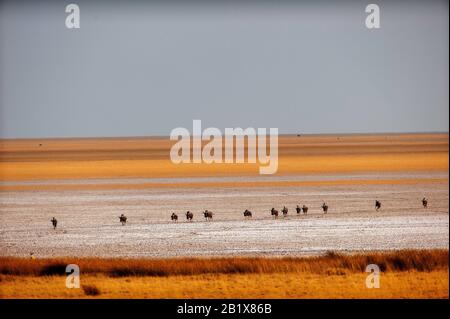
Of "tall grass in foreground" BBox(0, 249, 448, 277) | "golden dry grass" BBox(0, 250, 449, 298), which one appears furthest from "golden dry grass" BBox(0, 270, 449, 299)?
"tall grass in foreground" BBox(0, 249, 448, 277)

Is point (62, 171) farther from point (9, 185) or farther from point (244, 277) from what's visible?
point (244, 277)

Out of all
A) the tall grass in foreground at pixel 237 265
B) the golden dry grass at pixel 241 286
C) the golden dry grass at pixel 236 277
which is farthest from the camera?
the tall grass in foreground at pixel 237 265

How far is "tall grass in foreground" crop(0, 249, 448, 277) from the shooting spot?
53.6 ft

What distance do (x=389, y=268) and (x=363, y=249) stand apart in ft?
A: 13.2

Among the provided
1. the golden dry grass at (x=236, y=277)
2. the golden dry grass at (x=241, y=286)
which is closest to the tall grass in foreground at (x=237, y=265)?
the golden dry grass at (x=236, y=277)

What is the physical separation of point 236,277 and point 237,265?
1098 mm

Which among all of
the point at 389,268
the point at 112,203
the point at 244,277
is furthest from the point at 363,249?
the point at 112,203

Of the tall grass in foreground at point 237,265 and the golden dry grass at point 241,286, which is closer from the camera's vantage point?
the golden dry grass at point 241,286

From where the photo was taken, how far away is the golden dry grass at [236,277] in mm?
13945

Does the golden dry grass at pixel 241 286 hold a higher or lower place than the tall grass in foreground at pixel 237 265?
lower

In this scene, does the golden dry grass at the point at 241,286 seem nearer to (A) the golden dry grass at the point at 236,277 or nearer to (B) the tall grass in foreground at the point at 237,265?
(A) the golden dry grass at the point at 236,277

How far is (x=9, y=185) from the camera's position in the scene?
46156mm

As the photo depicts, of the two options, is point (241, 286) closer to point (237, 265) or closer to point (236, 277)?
point (236, 277)
